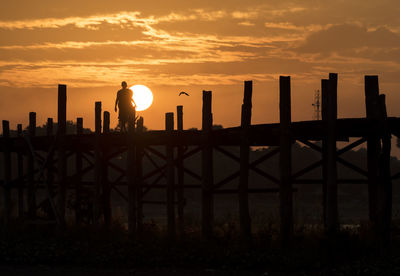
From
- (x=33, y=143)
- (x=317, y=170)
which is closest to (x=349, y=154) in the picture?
(x=317, y=170)

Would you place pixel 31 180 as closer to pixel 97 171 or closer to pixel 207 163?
pixel 97 171

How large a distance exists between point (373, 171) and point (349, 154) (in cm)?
4882

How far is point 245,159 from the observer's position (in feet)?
56.0

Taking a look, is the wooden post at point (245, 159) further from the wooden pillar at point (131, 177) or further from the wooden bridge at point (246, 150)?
the wooden pillar at point (131, 177)

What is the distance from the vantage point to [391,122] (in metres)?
15.5

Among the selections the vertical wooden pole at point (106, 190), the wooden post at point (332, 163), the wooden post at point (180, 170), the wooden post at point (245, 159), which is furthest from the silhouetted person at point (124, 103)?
the wooden post at point (332, 163)

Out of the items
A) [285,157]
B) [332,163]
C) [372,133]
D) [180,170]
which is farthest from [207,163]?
[372,133]

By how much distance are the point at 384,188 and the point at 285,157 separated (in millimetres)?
2433

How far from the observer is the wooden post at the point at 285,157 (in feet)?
53.1

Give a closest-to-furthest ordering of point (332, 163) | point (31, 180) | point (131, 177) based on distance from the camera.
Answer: point (332, 163), point (131, 177), point (31, 180)

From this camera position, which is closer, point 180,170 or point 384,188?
point 384,188

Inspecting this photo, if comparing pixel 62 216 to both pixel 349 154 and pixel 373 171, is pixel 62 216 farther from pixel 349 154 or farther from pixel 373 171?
pixel 349 154

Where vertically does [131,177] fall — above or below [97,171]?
below

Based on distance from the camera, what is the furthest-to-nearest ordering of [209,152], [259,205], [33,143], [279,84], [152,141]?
[259,205], [33,143], [152,141], [209,152], [279,84]
